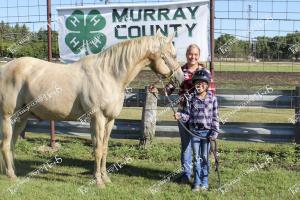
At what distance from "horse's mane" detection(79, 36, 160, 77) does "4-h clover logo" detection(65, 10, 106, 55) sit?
204cm

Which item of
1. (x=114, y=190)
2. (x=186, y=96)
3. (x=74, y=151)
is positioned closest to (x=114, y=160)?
(x=74, y=151)

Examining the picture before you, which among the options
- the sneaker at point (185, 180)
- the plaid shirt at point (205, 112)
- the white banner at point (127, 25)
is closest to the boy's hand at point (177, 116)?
the plaid shirt at point (205, 112)

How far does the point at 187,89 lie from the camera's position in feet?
18.7

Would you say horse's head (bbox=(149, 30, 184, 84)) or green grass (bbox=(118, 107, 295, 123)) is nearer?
horse's head (bbox=(149, 30, 184, 84))

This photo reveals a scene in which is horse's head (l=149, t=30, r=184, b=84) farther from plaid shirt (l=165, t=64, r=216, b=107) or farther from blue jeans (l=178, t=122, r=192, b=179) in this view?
blue jeans (l=178, t=122, r=192, b=179)

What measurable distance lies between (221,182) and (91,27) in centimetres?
370

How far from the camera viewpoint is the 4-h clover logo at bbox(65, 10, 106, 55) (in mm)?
7812

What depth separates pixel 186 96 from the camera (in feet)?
18.6

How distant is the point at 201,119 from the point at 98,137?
1.40 meters

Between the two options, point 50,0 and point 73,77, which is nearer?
point 73,77

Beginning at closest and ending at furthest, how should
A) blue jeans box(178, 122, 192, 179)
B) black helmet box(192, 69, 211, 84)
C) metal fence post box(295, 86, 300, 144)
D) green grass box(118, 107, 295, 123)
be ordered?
black helmet box(192, 69, 211, 84) → blue jeans box(178, 122, 192, 179) → metal fence post box(295, 86, 300, 144) → green grass box(118, 107, 295, 123)

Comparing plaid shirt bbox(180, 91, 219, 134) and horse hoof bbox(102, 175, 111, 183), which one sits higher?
plaid shirt bbox(180, 91, 219, 134)

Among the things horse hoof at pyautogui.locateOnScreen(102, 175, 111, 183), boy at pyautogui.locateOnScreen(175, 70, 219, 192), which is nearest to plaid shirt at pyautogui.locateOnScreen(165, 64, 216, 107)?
boy at pyautogui.locateOnScreen(175, 70, 219, 192)

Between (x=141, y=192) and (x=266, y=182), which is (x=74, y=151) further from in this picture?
(x=266, y=182)
